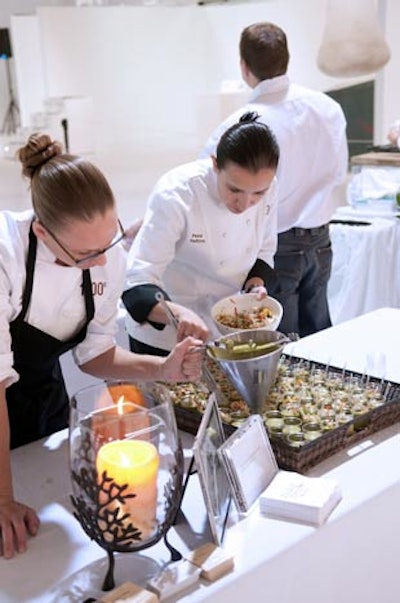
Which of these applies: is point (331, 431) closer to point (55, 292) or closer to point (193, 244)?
point (55, 292)

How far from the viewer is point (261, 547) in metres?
1.00

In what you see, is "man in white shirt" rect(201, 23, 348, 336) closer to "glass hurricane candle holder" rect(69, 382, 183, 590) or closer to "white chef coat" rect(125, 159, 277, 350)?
"white chef coat" rect(125, 159, 277, 350)

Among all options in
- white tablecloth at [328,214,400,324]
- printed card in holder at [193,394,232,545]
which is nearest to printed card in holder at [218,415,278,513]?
printed card in holder at [193,394,232,545]

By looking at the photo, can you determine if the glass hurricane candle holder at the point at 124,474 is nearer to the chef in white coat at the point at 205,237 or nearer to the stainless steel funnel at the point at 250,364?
the stainless steel funnel at the point at 250,364

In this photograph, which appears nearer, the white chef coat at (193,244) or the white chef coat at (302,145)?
the white chef coat at (193,244)

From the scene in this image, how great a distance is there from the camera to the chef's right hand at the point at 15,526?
3.32 ft

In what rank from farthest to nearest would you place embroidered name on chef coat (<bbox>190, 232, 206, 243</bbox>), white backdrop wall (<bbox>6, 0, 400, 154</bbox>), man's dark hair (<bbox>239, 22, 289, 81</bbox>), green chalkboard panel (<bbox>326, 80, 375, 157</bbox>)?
white backdrop wall (<bbox>6, 0, 400, 154</bbox>), green chalkboard panel (<bbox>326, 80, 375, 157</bbox>), man's dark hair (<bbox>239, 22, 289, 81</bbox>), embroidered name on chef coat (<bbox>190, 232, 206, 243</bbox>)

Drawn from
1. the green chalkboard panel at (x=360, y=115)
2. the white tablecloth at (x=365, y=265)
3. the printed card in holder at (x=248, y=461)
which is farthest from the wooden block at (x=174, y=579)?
the green chalkboard panel at (x=360, y=115)

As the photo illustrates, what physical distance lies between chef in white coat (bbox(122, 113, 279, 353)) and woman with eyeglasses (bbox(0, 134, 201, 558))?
189 mm

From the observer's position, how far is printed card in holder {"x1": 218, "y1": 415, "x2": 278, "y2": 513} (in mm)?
1060

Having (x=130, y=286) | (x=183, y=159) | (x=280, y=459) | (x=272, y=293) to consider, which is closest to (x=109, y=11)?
(x=183, y=159)

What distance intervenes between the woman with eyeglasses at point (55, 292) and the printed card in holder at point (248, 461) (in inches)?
9.3

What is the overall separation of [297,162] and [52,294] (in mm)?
1370

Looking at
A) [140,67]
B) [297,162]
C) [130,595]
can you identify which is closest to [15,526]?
[130,595]
